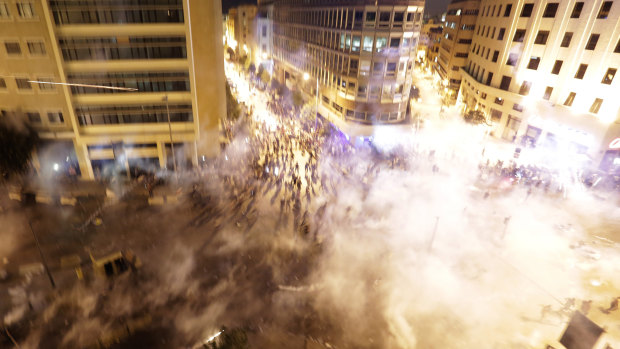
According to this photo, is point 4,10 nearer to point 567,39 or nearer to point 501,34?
point 567,39

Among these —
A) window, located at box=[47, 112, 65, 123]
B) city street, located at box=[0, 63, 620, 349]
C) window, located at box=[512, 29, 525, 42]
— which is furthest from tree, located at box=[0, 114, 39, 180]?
window, located at box=[512, 29, 525, 42]

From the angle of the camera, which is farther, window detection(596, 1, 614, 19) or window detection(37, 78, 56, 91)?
window detection(596, 1, 614, 19)

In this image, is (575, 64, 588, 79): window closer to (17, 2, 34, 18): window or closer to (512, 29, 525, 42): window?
(512, 29, 525, 42): window

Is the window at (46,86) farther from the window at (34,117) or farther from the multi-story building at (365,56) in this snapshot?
the multi-story building at (365,56)

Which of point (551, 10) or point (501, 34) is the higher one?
point (551, 10)

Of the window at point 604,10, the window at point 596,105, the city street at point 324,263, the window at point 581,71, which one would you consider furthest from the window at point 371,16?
the window at point 596,105

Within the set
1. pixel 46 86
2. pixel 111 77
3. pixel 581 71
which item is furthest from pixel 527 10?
pixel 46 86
